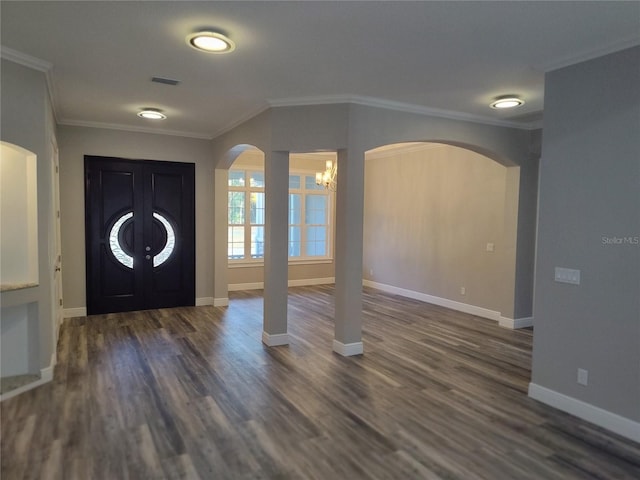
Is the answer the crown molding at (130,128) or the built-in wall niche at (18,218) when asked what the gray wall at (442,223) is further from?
the built-in wall niche at (18,218)

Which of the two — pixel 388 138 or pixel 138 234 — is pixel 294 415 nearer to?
pixel 388 138

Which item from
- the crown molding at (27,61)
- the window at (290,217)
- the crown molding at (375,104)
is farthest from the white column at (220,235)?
the crown molding at (27,61)

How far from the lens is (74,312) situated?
6145 millimetres

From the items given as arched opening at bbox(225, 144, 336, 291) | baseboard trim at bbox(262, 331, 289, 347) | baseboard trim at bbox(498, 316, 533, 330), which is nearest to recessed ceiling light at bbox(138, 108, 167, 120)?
arched opening at bbox(225, 144, 336, 291)

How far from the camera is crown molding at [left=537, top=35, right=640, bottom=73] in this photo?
2914 mm

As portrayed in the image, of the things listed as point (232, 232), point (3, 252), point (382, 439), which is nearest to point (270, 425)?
point (382, 439)

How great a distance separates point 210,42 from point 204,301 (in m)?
4.88

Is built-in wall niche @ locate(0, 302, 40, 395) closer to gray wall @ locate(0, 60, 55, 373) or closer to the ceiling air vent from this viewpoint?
gray wall @ locate(0, 60, 55, 373)

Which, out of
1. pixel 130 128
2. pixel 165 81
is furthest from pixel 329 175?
pixel 165 81

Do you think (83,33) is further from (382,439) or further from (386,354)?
(386,354)

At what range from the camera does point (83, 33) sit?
2.96 meters

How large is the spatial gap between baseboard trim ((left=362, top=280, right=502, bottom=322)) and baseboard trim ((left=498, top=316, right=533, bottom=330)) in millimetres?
152

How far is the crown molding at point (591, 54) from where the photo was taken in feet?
9.56

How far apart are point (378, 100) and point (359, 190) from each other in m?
0.99
